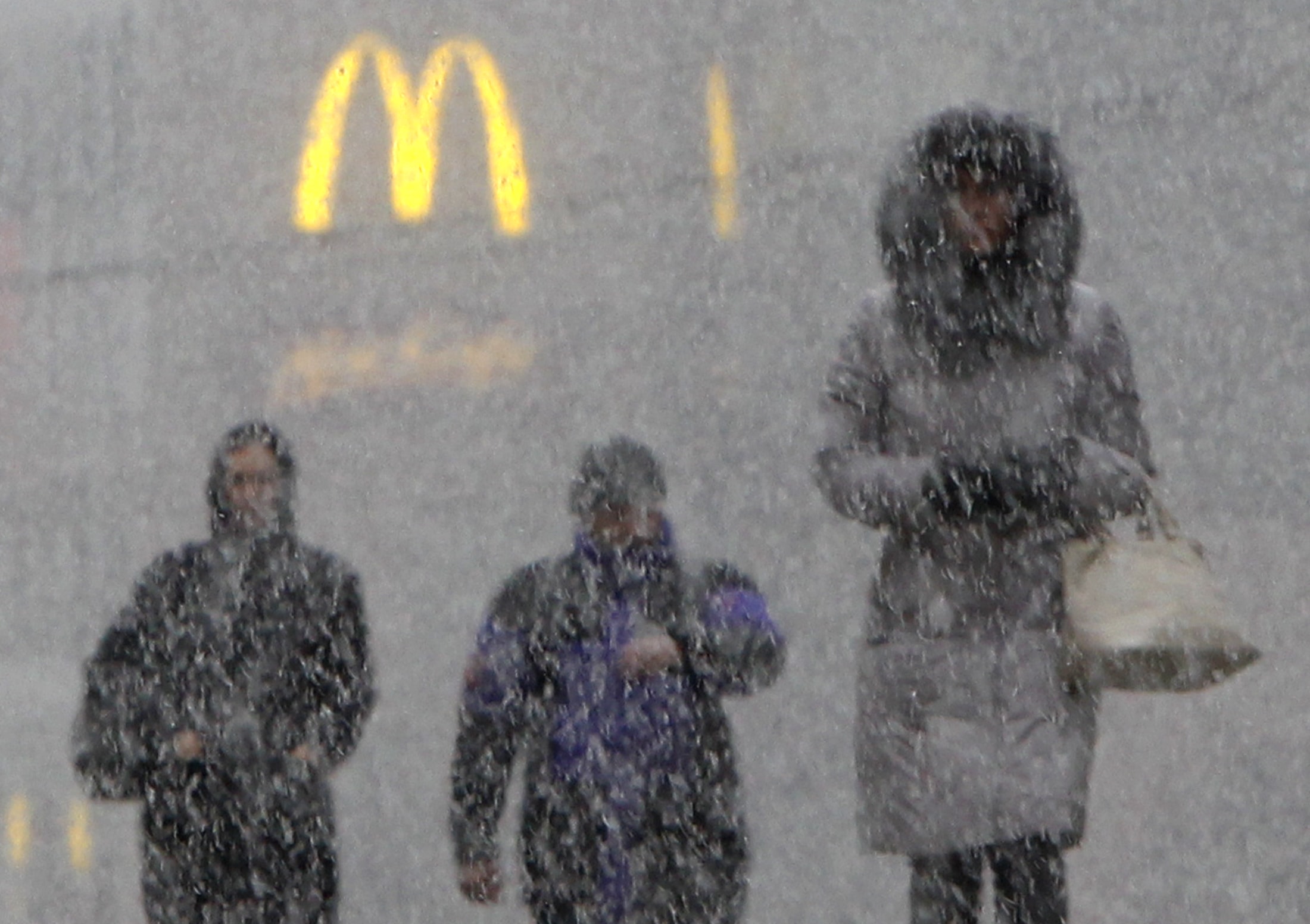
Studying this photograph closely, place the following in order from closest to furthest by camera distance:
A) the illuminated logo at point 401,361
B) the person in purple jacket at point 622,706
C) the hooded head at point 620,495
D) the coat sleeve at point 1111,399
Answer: the coat sleeve at point 1111,399, the person in purple jacket at point 622,706, the hooded head at point 620,495, the illuminated logo at point 401,361

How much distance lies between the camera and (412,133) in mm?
9398

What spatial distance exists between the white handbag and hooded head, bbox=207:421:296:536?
6.86 feet

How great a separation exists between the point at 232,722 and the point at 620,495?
104 cm

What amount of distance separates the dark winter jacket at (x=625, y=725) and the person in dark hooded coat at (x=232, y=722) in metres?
0.58

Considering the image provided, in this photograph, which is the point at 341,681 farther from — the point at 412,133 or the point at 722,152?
the point at 412,133

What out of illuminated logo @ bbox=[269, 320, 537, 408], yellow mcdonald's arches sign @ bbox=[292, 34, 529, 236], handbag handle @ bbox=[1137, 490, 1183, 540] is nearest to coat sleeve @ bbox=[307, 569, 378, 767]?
handbag handle @ bbox=[1137, 490, 1183, 540]

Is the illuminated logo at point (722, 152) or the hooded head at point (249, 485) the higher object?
the illuminated logo at point (722, 152)

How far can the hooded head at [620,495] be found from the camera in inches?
170

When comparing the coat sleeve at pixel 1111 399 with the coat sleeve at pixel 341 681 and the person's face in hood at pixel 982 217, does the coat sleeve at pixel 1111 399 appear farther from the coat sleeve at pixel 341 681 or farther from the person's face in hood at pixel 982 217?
the coat sleeve at pixel 341 681

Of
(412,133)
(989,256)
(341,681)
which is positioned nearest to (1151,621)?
(989,256)

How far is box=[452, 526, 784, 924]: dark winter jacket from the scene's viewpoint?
4211 mm

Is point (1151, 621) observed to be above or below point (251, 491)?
below

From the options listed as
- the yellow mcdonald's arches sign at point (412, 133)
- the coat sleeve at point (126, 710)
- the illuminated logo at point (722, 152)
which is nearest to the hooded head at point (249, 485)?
the coat sleeve at point (126, 710)

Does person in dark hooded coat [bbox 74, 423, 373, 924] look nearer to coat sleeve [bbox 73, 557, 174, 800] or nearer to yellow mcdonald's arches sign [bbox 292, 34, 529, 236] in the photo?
coat sleeve [bbox 73, 557, 174, 800]
